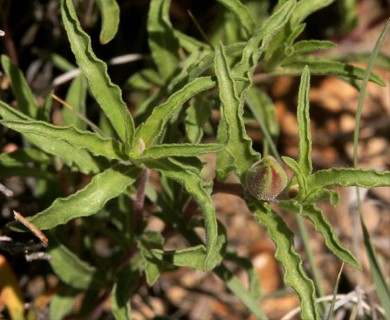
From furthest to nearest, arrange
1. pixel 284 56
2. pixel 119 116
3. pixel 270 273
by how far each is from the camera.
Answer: pixel 270 273
pixel 284 56
pixel 119 116

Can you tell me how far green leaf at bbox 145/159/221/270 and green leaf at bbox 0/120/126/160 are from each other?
9 centimetres

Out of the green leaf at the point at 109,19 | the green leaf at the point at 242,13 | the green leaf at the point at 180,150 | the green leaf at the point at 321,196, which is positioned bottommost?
the green leaf at the point at 321,196

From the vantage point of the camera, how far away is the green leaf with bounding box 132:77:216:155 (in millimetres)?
1526

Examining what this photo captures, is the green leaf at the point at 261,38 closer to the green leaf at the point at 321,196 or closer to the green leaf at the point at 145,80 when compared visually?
the green leaf at the point at 321,196

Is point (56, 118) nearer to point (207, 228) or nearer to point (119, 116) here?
point (119, 116)

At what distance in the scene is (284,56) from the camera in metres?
1.85

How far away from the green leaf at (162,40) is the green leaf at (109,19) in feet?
0.59

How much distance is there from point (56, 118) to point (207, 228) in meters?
1.30

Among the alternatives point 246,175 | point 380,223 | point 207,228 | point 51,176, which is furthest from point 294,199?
point 380,223

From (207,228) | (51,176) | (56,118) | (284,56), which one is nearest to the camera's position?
(207,228)

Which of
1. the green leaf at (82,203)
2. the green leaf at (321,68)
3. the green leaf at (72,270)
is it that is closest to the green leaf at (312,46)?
the green leaf at (321,68)

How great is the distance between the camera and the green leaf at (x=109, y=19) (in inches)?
70.2

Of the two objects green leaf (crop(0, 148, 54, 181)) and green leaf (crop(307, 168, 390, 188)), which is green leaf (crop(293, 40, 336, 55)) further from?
green leaf (crop(0, 148, 54, 181))

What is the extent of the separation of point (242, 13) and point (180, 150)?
52 centimetres
